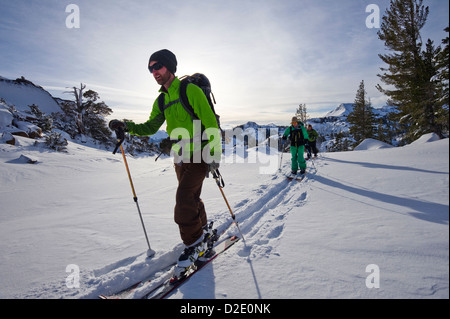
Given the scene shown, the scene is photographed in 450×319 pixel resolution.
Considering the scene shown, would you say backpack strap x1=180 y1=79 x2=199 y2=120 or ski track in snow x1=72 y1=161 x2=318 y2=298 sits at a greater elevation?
backpack strap x1=180 y1=79 x2=199 y2=120

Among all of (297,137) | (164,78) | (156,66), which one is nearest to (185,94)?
(164,78)

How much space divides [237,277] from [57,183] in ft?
27.4

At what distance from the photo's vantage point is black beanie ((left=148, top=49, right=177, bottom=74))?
242 cm

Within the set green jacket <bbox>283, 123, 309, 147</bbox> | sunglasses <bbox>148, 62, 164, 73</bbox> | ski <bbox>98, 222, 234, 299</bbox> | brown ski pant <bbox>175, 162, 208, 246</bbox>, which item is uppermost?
sunglasses <bbox>148, 62, 164, 73</bbox>

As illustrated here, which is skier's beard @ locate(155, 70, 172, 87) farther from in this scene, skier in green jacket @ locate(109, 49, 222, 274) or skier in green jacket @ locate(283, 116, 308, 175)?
skier in green jacket @ locate(283, 116, 308, 175)

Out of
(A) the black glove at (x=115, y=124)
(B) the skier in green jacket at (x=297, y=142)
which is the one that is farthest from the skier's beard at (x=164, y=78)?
(B) the skier in green jacket at (x=297, y=142)

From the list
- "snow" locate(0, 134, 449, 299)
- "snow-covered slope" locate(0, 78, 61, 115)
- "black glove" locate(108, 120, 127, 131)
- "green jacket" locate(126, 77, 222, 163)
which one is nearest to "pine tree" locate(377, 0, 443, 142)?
"snow" locate(0, 134, 449, 299)

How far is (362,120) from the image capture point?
26000mm

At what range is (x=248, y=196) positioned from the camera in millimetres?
4852

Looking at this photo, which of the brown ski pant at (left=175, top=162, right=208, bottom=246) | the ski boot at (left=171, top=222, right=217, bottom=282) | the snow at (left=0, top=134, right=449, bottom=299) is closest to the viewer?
the snow at (left=0, top=134, right=449, bottom=299)

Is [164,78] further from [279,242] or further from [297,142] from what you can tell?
[297,142]

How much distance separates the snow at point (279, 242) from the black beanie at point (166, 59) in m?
2.59

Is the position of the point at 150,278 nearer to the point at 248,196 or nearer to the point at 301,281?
the point at 301,281
